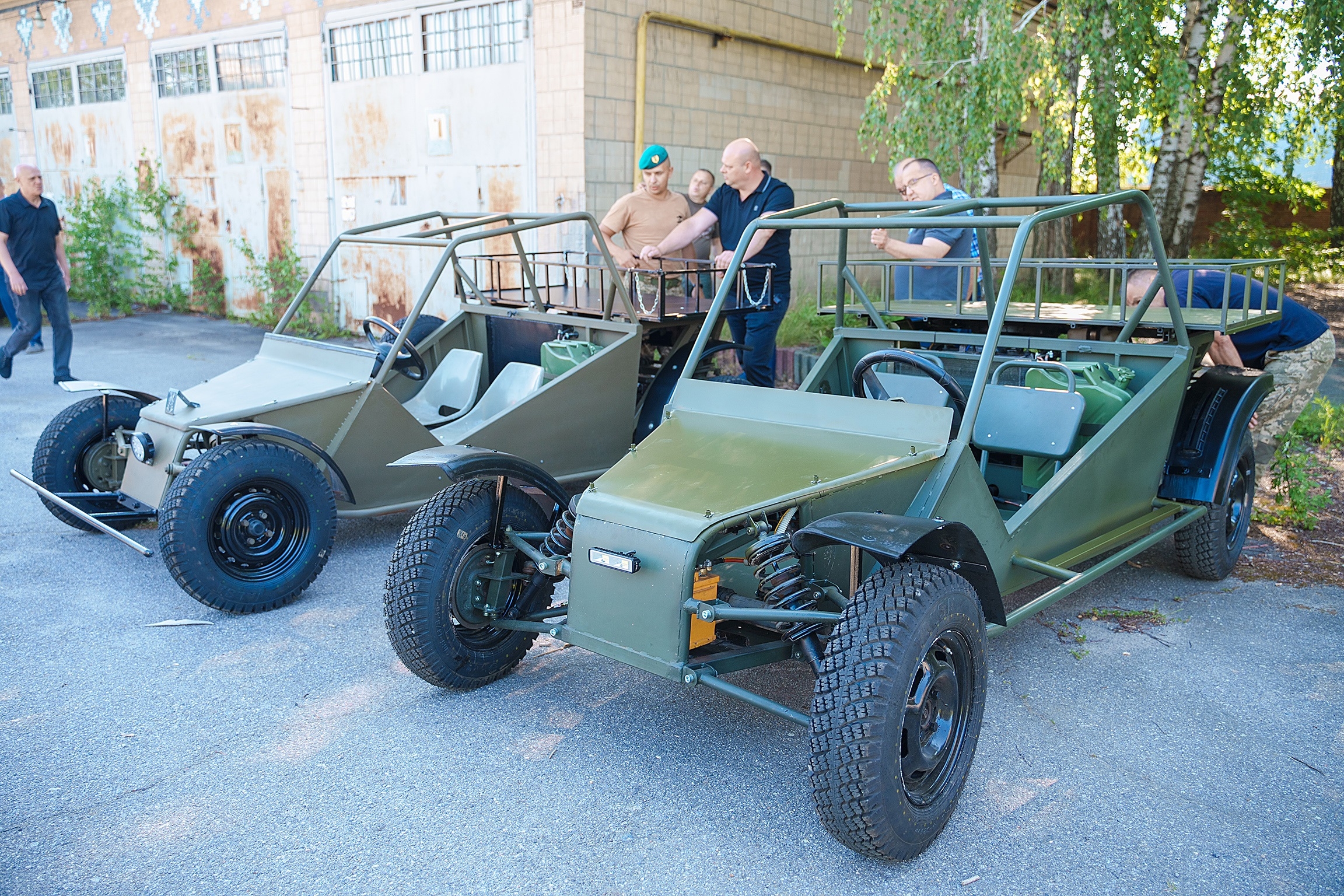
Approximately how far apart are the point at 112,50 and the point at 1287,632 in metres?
15.8

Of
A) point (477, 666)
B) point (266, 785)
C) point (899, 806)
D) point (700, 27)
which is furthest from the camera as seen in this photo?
point (700, 27)

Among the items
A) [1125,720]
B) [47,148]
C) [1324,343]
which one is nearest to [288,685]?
[1125,720]

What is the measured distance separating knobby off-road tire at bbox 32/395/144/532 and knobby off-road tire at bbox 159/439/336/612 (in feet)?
3.55

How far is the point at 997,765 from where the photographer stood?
122 inches

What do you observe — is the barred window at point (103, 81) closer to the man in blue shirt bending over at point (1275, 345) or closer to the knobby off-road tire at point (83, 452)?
the knobby off-road tire at point (83, 452)

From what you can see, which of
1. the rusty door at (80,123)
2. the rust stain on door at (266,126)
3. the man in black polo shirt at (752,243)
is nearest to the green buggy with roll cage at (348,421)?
the man in black polo shirt at (752,243)

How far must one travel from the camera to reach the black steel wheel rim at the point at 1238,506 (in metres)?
4.75

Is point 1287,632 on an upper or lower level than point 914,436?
lower

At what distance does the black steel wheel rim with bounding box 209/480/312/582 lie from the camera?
4.23m

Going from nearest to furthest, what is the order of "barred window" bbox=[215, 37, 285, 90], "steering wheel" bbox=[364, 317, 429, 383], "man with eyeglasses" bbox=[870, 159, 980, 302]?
1. "man with eyeglasses" bbox=[870, 159, 980, 302]
2. "steering wheel" bbox=[364, 317, 429, 383]
3. "barred window" bbox=[215, 37, 285, 90]

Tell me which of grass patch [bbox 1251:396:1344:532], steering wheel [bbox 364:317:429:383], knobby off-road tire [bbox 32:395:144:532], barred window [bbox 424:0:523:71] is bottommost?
grass patch [bbox 1251:396:1344:532]

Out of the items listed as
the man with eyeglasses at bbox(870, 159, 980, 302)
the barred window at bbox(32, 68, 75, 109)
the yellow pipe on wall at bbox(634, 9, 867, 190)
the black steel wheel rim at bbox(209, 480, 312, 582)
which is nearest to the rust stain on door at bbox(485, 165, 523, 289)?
the yellow pipe on wall at bbox(634, 9, 867, 190)

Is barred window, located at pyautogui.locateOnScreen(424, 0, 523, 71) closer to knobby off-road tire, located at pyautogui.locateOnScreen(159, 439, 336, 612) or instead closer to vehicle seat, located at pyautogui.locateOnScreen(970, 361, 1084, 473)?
knobby off-road tire, located at pyautogui.locateOnScreen(159, 439, 336, 612)

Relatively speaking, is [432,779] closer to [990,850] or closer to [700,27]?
[990,850]
